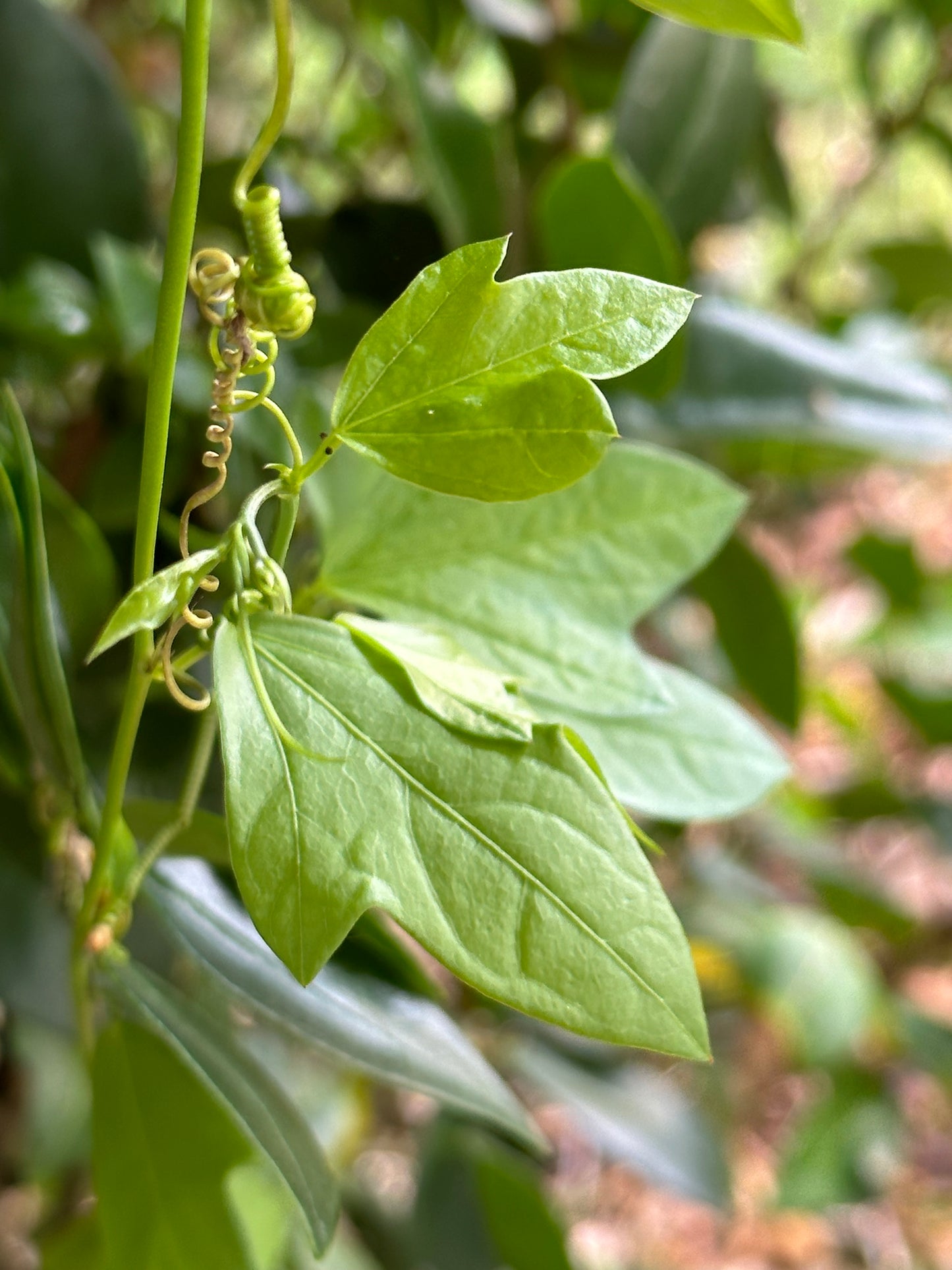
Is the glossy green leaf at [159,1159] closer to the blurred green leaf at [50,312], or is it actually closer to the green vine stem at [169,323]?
the green vine stem at [169,323]

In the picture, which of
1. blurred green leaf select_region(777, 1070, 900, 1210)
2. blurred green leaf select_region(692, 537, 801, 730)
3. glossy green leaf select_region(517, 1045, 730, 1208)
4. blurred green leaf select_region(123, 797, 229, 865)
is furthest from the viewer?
blurred green leaf select_region(777, 1070, 900, 1210)

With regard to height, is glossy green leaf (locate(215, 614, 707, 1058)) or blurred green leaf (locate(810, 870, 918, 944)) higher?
glossy green leaf (locate(215, 614, 707, 1058))

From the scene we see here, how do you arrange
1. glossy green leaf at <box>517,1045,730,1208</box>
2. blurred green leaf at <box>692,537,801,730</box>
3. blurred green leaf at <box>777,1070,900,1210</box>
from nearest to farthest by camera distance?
blurred green leaf at <box>692,537,801,730</box> < glossy green leaf at <box>517,1045,730,1208</box> < blurred green leaf at <box>777,1070,900,1210</box>

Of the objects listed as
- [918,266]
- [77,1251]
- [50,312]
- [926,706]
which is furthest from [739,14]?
[926,706]

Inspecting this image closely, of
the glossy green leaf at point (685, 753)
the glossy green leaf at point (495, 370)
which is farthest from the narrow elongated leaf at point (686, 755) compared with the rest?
the glossy green leaf at point (495, 370)

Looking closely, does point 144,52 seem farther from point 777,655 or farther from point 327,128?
point 777,655

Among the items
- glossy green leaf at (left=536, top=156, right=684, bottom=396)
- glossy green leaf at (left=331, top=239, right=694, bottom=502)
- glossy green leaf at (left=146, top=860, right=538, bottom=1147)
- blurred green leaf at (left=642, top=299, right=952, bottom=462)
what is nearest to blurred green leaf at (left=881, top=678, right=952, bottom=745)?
blurred green leaf at (left=642, top=299, right=952, bottom=462)

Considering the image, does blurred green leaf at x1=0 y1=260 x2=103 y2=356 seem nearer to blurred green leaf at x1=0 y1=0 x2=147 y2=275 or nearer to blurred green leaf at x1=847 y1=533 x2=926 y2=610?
blurred green leaf at x1=0 y1=0 x2=147 y2=275
